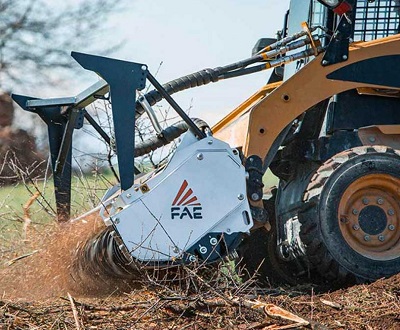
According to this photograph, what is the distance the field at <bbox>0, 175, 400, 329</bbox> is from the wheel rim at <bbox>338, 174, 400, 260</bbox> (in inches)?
17.1

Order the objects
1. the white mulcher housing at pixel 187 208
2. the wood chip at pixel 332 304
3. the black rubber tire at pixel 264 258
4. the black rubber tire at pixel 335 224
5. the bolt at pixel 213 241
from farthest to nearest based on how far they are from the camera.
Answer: the black rubber tire at pixel 264 258
the black rubber tire at pixel 335 224
the bolt at pixel 213 241
the white mulcher housing at pixel 187 208
the wood chip at pixel 332 304

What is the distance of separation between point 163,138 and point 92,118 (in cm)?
68

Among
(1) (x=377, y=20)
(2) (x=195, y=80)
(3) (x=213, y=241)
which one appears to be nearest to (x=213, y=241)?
(3) (x=213, y=241)

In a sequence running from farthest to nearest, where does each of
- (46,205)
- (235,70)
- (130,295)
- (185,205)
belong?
1. (46,205)
2. (235,70)
3. (130,295)
4. (185,205)

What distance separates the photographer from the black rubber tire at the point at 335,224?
6.92m

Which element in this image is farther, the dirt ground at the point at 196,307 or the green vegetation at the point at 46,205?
the green vegetation at the point at 46,205

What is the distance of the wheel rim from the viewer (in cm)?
703

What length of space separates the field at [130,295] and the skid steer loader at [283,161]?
0.18m

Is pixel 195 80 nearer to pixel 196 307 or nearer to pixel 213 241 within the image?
pixel 213 241

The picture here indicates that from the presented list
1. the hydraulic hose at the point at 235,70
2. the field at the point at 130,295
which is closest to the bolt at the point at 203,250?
the field at the point at 130,295

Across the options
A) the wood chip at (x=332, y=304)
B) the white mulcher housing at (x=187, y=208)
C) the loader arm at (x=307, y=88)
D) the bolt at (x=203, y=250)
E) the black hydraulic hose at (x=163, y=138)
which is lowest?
the wood chip at (x=332, y=304)

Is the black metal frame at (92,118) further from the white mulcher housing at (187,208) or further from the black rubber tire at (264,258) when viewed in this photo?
the black rubber tire at (264,258)

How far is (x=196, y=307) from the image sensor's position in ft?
18.8

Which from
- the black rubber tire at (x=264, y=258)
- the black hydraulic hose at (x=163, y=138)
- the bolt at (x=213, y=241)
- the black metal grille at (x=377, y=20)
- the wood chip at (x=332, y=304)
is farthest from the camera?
the black rubber tire at (x=264, y=258)
